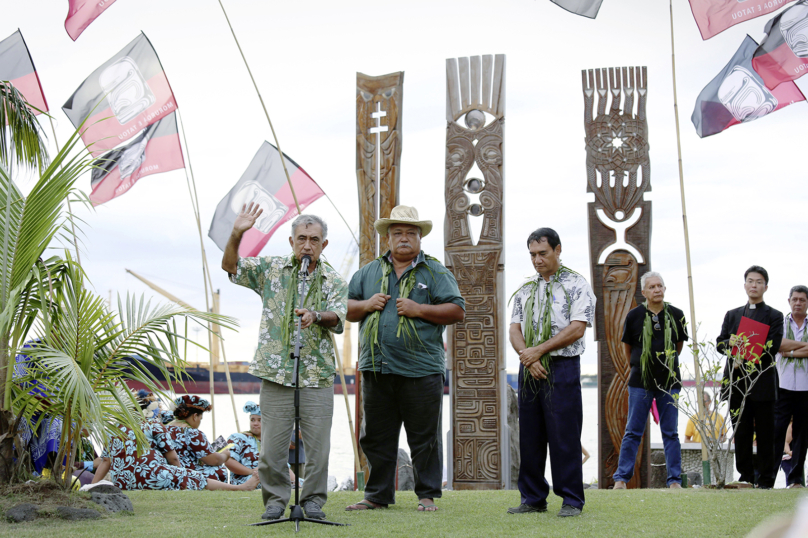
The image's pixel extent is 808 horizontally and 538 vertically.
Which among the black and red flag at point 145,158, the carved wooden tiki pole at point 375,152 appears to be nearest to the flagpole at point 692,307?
the carved wooden tiki pole at point 375,152

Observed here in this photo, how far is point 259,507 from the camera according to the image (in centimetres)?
429

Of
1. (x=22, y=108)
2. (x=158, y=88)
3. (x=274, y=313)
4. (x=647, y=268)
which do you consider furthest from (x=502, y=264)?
(x=158, y=88)

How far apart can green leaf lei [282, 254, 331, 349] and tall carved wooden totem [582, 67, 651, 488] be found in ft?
12.2

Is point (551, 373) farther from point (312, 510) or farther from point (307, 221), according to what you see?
point (307, 221)

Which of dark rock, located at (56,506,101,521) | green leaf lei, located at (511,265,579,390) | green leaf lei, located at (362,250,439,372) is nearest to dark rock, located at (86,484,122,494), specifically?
dark rock, located at (56,506,101,521)

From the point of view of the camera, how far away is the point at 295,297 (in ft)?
12.6

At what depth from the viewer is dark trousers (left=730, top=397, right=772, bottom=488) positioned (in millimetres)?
5141

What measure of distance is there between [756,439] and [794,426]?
56cm

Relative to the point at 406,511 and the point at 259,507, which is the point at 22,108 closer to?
the point at 259,507

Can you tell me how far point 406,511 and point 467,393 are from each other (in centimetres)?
287

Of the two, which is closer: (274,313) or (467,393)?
(274,313)

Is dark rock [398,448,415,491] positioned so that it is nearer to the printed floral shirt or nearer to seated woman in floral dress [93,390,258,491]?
seated woman in floral dress [93,390,258,491]

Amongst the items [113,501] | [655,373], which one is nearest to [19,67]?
[113,501]

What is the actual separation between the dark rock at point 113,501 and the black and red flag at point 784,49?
677 cm
